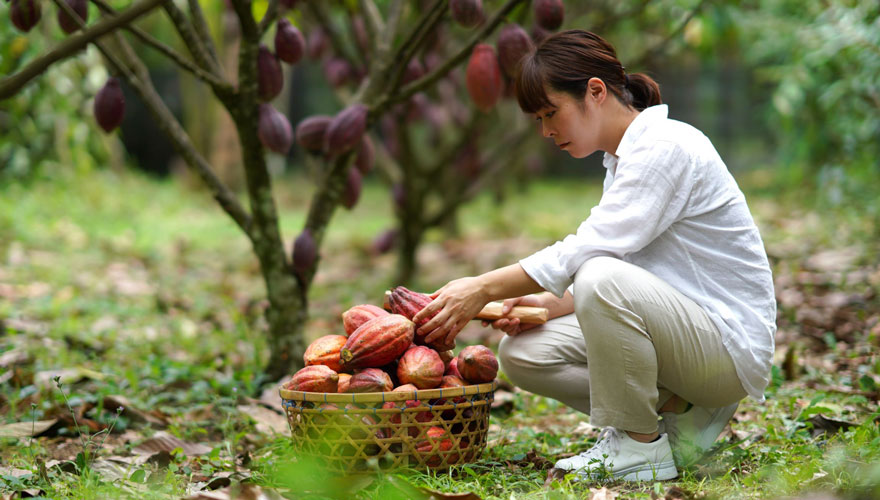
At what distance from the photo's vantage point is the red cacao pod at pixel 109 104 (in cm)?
227

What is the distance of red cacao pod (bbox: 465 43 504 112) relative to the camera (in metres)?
2.34

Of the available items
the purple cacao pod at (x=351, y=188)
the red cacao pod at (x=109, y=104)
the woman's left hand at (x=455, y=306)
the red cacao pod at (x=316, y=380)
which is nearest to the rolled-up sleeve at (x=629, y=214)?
the woman's left hand at (x=455, y=306)

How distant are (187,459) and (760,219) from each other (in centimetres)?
438

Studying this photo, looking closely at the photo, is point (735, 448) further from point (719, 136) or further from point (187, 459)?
point (719, 136)

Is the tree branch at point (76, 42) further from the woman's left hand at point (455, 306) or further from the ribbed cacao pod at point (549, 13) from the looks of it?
the ribbed cacao pod at point (549, 13)

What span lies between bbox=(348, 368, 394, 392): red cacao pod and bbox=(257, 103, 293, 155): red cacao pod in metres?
0.87

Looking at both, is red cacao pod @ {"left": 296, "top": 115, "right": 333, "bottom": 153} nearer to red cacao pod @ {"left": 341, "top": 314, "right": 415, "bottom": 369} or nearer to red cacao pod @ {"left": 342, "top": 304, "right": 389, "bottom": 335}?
red cacao pod @ {"left": 342, "top": 304, "right": 389, "bottom": 335}

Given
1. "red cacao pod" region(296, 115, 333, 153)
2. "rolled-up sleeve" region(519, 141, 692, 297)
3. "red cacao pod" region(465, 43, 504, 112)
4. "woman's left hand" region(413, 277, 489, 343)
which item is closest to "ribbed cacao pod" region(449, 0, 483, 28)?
"red cacao pod" region(465, 43, 504, 112)

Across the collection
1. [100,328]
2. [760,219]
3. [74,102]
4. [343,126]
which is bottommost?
[760,219]

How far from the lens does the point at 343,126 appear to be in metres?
2.38

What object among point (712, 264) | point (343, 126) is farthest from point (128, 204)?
point (712, 264)

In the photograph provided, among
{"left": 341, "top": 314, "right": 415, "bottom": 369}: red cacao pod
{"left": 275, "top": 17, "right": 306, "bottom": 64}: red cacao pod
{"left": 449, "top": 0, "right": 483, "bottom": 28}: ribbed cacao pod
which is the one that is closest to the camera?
{"left": 341, "top": 314, "right": 415, "bottom": 369}: red cacao pod

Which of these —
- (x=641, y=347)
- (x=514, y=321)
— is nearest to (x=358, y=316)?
(x=514, y=321)

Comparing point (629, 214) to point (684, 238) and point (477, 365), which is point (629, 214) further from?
point (477, 365)
